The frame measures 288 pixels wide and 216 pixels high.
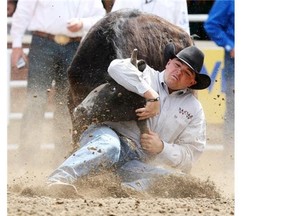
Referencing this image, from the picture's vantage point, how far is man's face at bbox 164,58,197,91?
6633 mm

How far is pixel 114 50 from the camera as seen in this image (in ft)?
21.6

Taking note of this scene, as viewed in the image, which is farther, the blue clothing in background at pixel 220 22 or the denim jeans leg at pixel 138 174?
the blue clothing in background at pixel 220 22

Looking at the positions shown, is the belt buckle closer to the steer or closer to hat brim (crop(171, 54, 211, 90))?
the steer

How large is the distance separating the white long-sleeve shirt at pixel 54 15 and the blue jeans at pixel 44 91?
0.12m

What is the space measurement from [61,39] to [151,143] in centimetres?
102

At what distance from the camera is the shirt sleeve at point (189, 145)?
669 cm

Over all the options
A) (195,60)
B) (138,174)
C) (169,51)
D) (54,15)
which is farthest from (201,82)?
(54,15)

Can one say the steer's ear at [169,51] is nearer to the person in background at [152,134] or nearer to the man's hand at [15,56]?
the person in background at [152,134]

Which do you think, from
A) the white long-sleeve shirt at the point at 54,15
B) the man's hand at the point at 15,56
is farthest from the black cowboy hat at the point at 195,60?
the man's hand at the point at 15,56

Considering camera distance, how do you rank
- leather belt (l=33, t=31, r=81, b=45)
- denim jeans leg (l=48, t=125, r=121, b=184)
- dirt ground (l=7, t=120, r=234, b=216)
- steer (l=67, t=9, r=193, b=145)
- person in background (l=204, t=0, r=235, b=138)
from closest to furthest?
1. dirt ground (l=7, t=120, r=234, b=216)
2. denim jeans leg (l=48, t=125, r=121, b=184)
3. steer (l=67, t=9, r=193, b=145)
4. leather belt (l=33, t=31, r=81, b=45)
5. person in background (l=204, t=0, r=235, b=138)

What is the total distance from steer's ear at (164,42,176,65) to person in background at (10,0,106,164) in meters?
0.53

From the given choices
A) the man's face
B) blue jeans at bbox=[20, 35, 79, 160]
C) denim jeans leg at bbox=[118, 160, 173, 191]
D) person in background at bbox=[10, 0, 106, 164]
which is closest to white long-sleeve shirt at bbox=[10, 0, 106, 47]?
person in background at bbox=[10, 0, 106, 164]

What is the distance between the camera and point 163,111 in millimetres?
6652
